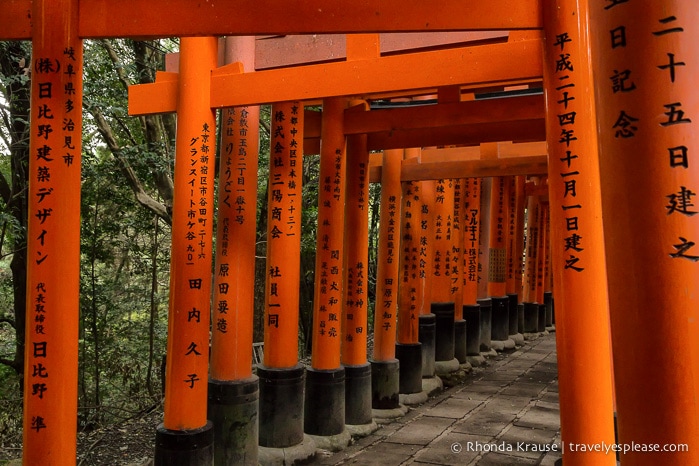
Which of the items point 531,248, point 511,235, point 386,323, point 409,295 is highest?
point 511,235

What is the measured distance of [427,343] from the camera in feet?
29.3

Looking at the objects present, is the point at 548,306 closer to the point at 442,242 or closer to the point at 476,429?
the point at 442,242

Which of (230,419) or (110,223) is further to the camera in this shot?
(110,223)

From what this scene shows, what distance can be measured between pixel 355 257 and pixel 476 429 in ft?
7.77

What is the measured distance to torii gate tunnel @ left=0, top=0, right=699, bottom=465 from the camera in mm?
1606

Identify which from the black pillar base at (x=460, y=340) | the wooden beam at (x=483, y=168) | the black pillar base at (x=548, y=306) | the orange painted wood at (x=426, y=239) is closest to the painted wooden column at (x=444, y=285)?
the orange painted wood at (x=426, y=239)

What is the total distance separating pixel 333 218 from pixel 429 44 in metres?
1.99

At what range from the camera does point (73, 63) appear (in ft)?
10.3

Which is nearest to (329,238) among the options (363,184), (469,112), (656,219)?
(363,184)

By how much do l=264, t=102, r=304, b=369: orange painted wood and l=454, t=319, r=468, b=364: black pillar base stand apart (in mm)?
5224

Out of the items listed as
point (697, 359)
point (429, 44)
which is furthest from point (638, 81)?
point (429, 44)

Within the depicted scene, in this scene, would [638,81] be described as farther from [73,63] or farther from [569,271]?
[73,63]

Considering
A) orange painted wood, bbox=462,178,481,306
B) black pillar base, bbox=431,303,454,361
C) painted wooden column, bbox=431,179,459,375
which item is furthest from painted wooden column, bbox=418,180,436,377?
orange painted wood, bbox=462,178,481,306

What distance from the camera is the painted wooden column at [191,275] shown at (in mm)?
4324
